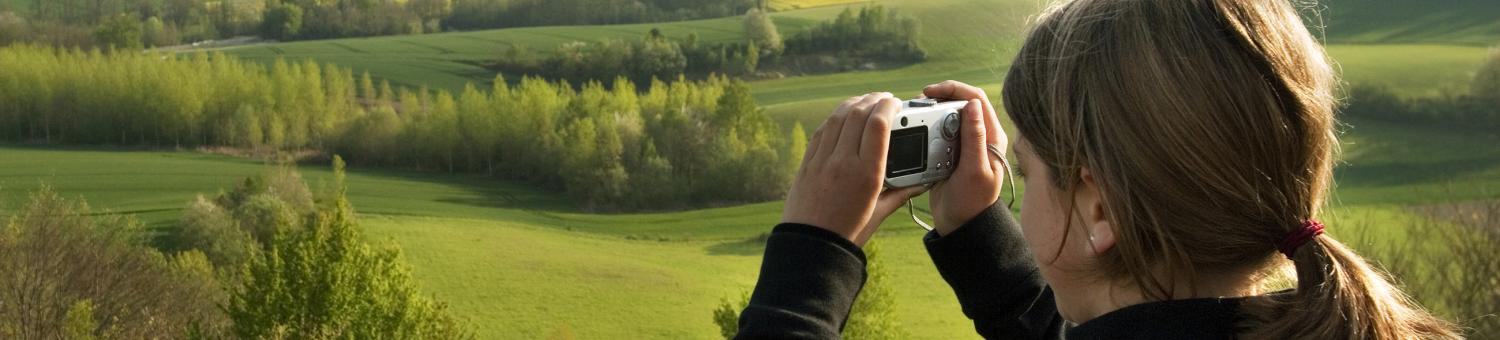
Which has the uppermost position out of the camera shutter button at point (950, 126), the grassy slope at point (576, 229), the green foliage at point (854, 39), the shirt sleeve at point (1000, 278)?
the camera shutter button at point (950, 126)

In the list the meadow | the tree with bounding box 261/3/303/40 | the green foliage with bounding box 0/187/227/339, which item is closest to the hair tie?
the green foliage with bounding box 0/187/227/339

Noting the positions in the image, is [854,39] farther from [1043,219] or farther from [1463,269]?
[1043,219]

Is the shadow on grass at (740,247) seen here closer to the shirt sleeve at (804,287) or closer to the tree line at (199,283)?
the tree line at (199,283)

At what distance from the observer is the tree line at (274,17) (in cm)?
4731

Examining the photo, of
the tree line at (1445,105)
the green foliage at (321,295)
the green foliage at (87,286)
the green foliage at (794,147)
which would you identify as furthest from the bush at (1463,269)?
the green foliage at (794,147)

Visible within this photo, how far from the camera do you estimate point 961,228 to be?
5.62 ft

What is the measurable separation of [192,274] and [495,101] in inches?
760

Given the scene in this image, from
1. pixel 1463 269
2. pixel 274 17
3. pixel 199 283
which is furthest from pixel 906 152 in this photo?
pixel 274 17

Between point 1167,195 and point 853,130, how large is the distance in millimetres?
359

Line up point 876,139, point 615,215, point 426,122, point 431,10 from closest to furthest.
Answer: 1. point 876,139
2. point 615,215
3. point 426,122
4. point 431,10

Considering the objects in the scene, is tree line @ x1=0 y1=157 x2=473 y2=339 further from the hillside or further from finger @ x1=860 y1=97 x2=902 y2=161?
the hillside

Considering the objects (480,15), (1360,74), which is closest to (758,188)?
(480,15)

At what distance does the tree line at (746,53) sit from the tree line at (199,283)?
18034 mm

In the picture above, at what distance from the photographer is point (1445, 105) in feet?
138
